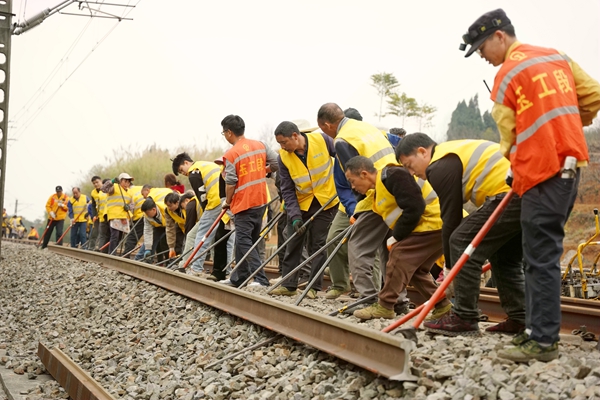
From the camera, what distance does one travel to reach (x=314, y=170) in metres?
7.55

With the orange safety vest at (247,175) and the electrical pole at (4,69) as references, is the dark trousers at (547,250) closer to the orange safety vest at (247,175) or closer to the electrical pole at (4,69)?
the orange safety vest at (247,175)

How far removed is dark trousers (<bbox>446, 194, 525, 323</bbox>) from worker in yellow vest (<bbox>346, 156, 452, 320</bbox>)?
2.30ft

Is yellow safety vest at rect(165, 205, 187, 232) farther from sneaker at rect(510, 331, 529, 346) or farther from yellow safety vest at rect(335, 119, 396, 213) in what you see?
sneaker at rect(510, 331, 529, 346)

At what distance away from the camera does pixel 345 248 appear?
705cm

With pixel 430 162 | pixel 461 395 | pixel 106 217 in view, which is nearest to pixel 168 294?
pixel 430 162

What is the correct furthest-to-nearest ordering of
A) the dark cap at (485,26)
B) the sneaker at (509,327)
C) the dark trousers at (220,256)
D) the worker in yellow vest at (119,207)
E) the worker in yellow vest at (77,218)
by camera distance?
the worker in yellow vest at (77,218) < the worker in yellow vest at (119,207) < the dark trousers at (220,256) < the sneaker at (509,327) < the dark cap at (485,26)

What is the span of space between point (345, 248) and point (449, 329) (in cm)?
266

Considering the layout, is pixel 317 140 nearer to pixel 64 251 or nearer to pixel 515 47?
pixel 515 47

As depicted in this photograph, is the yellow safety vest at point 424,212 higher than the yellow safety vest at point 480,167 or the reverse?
the reverse

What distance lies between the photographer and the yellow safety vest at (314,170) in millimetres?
7570

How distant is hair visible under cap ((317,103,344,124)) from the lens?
6.83 m

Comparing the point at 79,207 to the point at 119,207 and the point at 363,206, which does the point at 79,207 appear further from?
the point at 363,206

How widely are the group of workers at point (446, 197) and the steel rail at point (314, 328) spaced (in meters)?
0.60

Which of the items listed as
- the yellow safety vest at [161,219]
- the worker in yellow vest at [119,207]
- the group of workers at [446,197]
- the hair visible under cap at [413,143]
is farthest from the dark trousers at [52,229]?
the hair visible under cap at [413,143]
